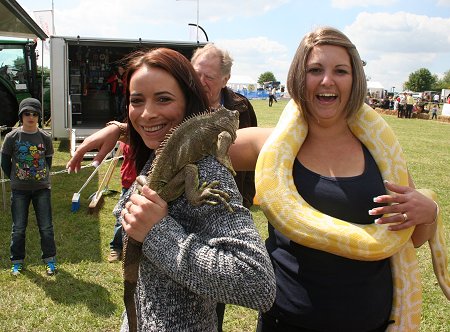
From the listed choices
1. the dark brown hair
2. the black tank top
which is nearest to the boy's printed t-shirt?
the dark brown hair

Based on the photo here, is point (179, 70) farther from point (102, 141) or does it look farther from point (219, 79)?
point (219, 79)

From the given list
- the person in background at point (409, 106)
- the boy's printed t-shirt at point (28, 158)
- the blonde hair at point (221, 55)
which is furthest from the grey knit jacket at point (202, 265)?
the person in background at point (409, 106)

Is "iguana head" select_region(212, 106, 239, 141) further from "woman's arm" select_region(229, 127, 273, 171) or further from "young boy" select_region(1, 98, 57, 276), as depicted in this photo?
"young boy" select_region(1, 98, 57, 276)

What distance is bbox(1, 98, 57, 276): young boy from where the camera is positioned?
17.2 ft

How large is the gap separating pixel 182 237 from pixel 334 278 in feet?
3.29

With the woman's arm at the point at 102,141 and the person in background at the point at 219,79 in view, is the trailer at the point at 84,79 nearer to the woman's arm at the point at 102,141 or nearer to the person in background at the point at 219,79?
the person in background at the point at 219,79

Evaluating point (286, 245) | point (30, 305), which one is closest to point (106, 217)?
point (30, 305)

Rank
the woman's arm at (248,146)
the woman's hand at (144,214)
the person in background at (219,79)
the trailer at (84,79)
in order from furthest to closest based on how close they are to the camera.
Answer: the trailer at (84,79)
the person in background at (219,79)
the woman's arm at (248,146)
the woman's hand at (144,214)

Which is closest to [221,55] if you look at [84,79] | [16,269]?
[16,269]

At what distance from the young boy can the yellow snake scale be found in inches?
155

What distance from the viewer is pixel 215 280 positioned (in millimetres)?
1296

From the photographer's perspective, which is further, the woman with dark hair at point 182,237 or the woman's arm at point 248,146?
the woman's arm at point 248,146

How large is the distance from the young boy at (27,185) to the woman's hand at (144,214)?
168 inches

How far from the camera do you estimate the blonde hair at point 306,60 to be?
222 centimetres
